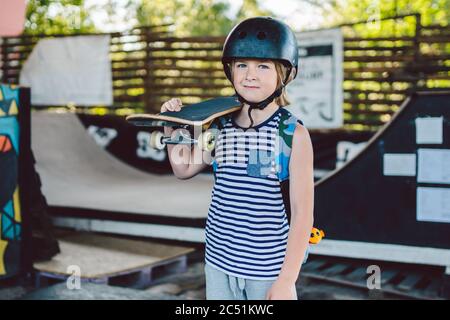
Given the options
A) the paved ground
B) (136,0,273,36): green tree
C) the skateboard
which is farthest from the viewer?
(136,0,273,36): green tree

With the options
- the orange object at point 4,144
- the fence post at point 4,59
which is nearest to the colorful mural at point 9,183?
the orange object at point 4,144

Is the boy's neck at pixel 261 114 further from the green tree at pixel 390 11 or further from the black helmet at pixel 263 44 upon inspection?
the green tree at pixel 390 11

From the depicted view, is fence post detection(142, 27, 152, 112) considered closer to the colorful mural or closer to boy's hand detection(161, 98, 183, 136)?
the colorful mural

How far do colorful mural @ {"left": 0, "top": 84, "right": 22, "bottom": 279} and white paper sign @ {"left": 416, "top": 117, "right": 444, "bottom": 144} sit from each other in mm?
2960

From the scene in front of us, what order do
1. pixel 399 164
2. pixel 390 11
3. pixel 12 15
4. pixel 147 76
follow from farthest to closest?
pixel 390 11 < pixel 12 15 < pixel 147 76 < pixel 399 164

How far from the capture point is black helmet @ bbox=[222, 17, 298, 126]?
1894 millimetres

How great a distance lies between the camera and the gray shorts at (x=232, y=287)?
1888 mm

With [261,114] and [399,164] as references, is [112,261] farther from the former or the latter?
[261,114]

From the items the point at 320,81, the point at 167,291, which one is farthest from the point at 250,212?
the point at 320,81

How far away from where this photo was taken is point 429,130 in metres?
4.30

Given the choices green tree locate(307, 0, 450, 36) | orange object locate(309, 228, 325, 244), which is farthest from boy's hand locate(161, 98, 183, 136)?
green tree locate(307, 0, 450, 36)

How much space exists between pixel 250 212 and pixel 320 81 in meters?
5.08

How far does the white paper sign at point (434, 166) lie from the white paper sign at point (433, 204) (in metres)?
0.07
